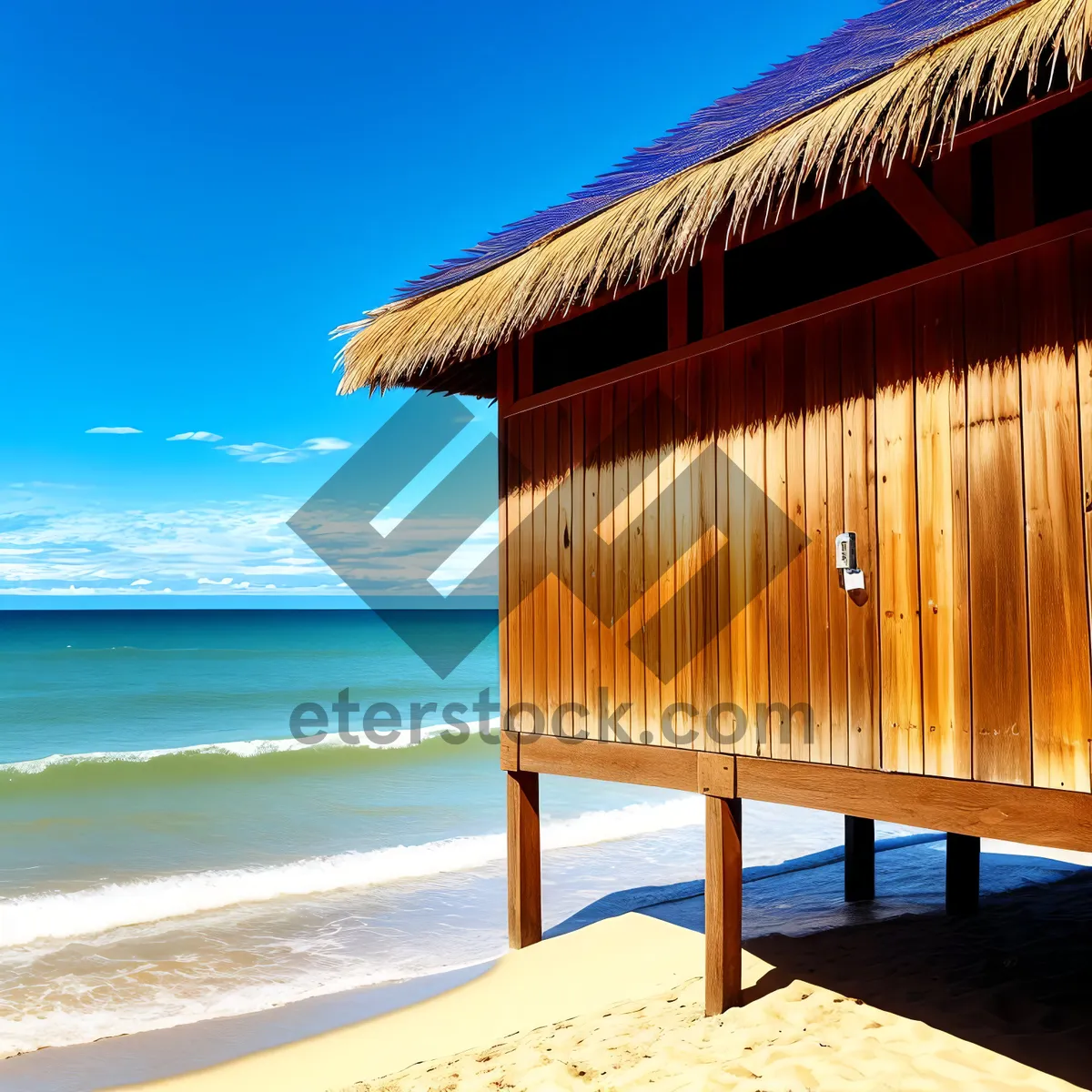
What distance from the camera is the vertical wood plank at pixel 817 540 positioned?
3516mm

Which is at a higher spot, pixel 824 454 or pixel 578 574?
pixel 824 454

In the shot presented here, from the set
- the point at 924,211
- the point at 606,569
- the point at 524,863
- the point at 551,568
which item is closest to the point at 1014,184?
the point at 924,211

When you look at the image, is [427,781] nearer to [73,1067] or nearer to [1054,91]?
[73,1067]

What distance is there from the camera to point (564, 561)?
493 cm

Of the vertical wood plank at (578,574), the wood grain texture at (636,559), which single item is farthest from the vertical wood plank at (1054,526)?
the vertical wood plank at (578,574)

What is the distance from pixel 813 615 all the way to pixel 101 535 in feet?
218

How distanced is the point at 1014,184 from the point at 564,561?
2.74 metres

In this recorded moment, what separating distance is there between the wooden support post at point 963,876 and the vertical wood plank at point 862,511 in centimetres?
260

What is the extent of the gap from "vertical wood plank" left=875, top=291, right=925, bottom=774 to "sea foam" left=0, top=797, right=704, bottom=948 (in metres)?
6.05

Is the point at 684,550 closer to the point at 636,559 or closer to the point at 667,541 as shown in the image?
the point at 667,541

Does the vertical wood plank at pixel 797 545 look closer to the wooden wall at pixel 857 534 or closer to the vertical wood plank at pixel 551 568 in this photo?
the wooden wall at pixel 857 534

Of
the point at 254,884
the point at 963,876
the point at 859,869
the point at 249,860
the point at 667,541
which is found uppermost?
the point at 667,541

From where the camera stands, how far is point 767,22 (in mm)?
12445

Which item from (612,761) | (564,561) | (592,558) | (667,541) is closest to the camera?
(667,541)
